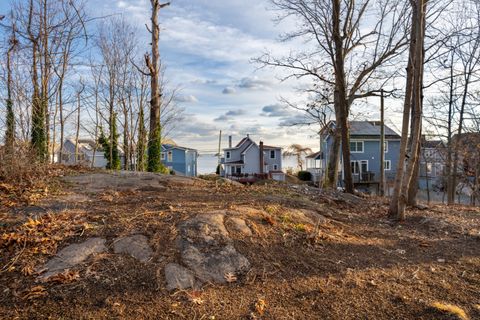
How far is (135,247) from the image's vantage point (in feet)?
10.2

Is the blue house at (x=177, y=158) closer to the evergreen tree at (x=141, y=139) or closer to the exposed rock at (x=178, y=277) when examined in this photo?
the evergreen tree at (x=141, y=139)

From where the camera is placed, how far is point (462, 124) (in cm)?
1634

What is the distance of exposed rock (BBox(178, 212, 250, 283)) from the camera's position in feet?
9.52

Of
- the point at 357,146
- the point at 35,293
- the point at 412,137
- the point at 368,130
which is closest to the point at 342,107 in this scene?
the point at 412,137

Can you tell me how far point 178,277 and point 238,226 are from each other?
100 centimetres

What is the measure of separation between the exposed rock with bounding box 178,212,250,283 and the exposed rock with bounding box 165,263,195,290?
0.07m

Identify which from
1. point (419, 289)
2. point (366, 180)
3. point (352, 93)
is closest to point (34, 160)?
point (419, 289)

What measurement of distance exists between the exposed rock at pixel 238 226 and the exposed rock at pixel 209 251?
3.5 inches

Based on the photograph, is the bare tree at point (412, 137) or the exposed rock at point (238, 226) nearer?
the exposed rock at point (238, 226)

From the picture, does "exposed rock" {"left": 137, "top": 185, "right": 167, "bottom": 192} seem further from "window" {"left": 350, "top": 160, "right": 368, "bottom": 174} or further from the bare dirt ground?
"window" {"left": 350, "top": 160, "right": 368, "bottom": 174}

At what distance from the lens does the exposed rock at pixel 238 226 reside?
3.54 m

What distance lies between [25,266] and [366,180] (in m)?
29.6

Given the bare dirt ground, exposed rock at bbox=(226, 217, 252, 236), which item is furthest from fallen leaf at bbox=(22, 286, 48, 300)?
exposed rock at bbox=(226, 217, 252, 236)

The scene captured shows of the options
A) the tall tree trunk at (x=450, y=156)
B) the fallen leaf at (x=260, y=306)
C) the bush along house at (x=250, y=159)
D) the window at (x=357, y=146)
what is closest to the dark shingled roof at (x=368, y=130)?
the window at (x=357, y=146)
